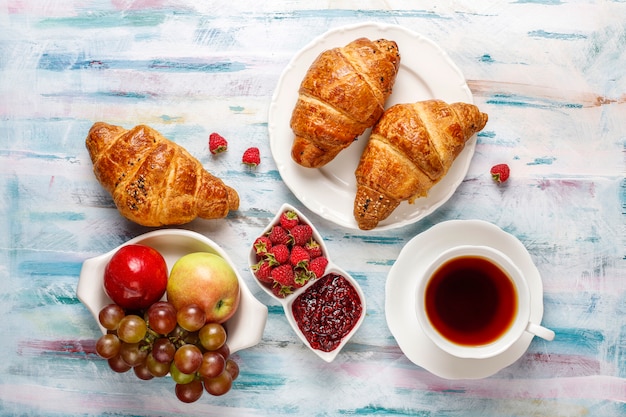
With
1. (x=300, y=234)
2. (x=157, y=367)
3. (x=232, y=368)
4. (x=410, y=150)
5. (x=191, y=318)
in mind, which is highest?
(x=410, y=150)

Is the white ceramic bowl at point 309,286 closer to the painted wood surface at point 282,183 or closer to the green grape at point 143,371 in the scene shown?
the painted wood surface at point 282,183

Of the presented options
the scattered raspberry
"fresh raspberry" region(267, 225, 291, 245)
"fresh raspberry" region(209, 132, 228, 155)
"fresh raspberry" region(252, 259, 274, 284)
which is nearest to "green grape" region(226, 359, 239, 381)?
"fresh raspberry" region(252, 259, 274, 284)

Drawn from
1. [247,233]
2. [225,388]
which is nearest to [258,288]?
[247,233]

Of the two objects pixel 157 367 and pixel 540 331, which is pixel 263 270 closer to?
pixel 157 367

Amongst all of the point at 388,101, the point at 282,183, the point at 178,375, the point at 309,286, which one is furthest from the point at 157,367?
the point at 388,101

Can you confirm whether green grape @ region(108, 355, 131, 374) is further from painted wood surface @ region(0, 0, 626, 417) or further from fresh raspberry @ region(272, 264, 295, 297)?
fresh raspberry @ region(272, 264, 295, 297)

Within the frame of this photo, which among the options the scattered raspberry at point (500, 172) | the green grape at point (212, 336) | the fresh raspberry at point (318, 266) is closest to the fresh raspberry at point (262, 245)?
the fresh raspberry at point (318, 266)

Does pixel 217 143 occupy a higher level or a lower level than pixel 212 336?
higher
